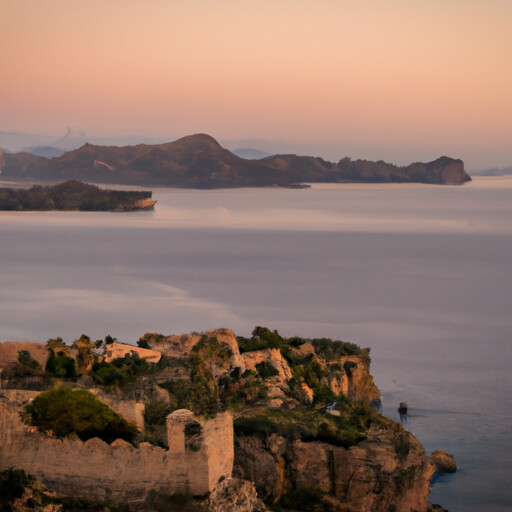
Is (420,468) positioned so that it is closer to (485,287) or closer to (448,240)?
(485,287)

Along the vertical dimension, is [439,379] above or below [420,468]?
below

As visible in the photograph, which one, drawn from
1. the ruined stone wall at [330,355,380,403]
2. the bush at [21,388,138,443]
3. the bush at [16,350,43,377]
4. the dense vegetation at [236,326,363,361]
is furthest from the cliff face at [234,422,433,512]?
the ruined stone wall at [330,355,380,403]

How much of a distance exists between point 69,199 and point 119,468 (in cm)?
14921

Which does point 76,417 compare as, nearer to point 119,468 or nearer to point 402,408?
point 119,468

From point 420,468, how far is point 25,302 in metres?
53.5

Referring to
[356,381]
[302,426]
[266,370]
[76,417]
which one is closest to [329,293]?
[356,381]

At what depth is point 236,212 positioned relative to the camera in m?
180

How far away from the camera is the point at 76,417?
1727 cm

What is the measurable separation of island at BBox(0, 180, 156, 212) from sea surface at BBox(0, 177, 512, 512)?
2.99 meters

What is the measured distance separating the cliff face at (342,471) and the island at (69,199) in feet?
458

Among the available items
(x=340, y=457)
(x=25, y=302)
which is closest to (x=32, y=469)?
(x=340, y=457)

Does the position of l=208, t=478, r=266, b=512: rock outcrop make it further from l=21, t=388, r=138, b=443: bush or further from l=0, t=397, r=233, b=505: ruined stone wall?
l=21, t=388, r=138, b=443: bush

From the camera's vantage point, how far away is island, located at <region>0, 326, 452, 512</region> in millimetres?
16375

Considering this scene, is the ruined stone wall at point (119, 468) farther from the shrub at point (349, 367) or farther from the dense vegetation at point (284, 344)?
the shrub at point (349, 367)
